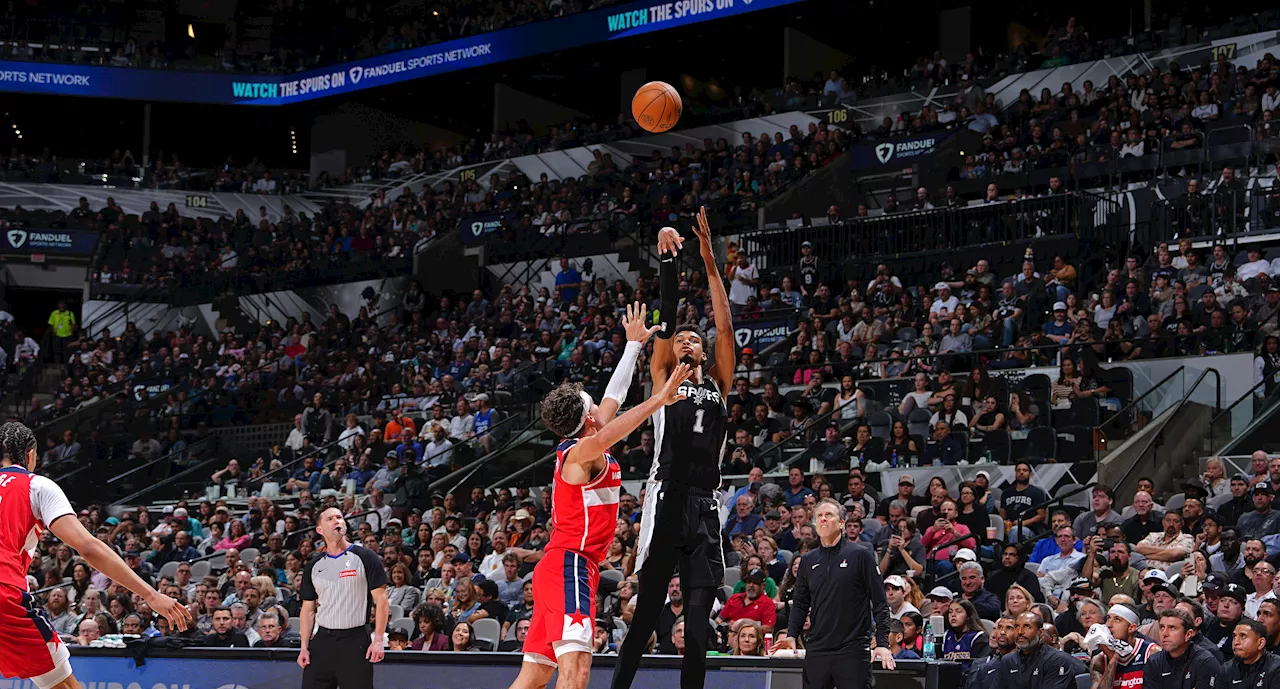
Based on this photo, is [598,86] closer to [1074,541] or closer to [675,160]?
[675,160]

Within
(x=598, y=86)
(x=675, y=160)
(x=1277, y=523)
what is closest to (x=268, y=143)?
(x=598, y=86)

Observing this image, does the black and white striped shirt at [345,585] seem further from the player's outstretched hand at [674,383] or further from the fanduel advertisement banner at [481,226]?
the fanduel advertisement banner at [481,226]

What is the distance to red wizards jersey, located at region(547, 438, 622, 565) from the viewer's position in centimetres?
708

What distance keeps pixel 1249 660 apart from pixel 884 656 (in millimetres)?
2914

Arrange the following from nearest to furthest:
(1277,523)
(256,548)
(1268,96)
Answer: (1277,523) → (256,548) → (1268,96)

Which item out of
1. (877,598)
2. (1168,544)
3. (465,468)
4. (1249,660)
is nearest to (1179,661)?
(1249,660)

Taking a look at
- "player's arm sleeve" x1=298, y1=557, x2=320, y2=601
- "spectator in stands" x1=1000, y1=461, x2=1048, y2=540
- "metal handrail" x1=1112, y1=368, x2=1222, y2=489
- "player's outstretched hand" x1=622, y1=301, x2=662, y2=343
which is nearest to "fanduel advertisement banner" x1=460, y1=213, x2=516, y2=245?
"metal handrail" x1=1112, y1=368, x2=1222, y2=489

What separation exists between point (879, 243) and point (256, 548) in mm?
10546

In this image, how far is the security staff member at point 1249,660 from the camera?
8594mm

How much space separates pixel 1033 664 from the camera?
30.5 feet

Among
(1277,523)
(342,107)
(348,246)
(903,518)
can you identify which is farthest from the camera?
(342,107)

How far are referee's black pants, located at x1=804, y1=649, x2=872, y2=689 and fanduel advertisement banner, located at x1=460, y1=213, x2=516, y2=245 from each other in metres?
22.3

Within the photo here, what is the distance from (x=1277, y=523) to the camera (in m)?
11.6

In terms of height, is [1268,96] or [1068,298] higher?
[1268,96]
